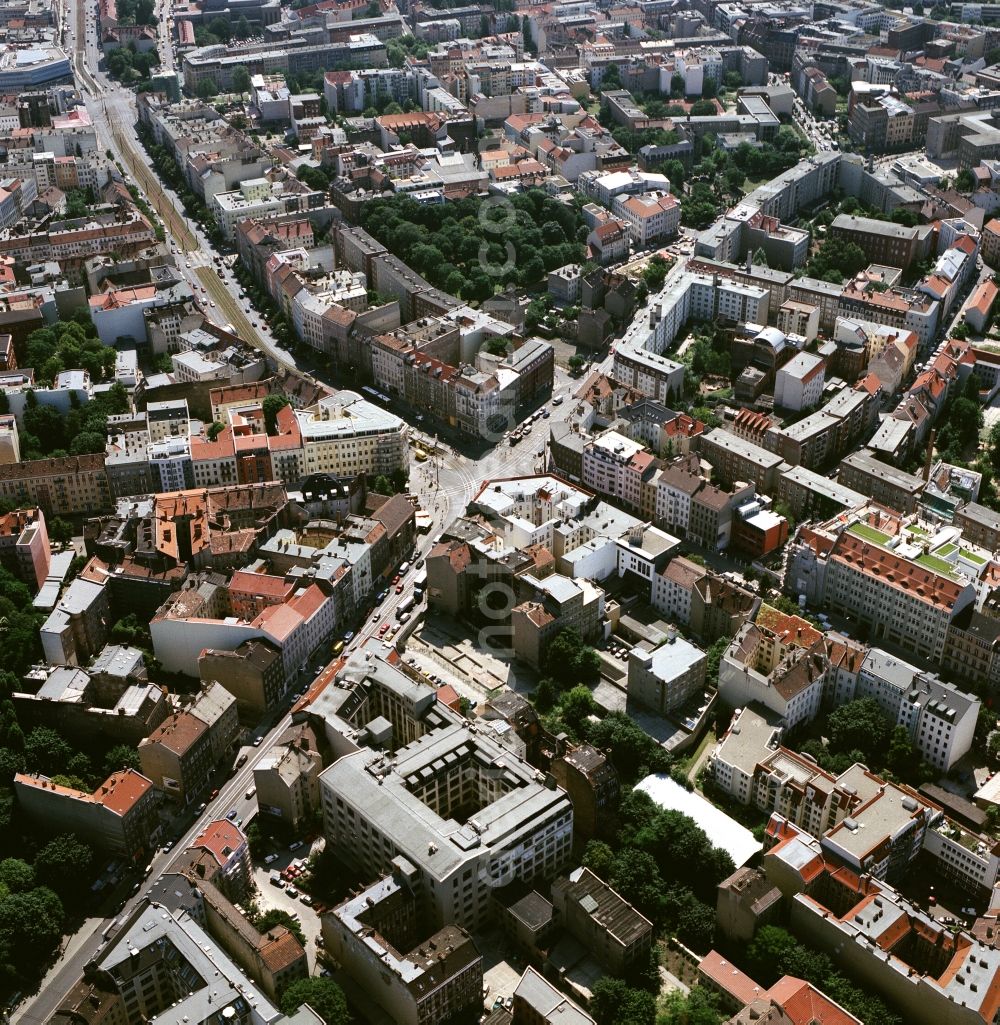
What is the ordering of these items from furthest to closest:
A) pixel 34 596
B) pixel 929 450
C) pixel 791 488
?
1. pixel 929 450
2. pixel 791 488
3. pixel 34 596

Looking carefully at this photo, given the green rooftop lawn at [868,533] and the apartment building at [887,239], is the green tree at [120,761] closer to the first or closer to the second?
the green rooftop lawn at [868,533]

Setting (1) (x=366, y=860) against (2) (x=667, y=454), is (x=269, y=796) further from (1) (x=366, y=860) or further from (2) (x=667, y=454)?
(2) (x=667, y=454)

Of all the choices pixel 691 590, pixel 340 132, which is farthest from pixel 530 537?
pixel 340 132

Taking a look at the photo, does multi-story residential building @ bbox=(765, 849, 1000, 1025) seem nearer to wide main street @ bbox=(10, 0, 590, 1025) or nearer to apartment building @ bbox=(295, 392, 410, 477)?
wide main street @ bbox=(10, 0, 590, 1025)

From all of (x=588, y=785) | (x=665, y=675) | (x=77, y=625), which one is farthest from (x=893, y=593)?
Answer: (x=77, y=625)

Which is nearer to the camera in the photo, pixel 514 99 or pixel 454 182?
pixel 454 182

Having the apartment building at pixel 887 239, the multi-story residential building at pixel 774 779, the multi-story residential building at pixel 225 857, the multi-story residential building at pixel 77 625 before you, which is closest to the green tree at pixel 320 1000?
the multi-story residential building at pixel 225 857

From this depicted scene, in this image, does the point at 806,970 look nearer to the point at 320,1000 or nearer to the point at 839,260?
the point at 320,1000

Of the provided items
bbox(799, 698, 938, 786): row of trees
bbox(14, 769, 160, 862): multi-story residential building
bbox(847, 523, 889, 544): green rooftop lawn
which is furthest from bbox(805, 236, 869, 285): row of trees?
bbox(14, 769, 160, 862): multi-story residential building
